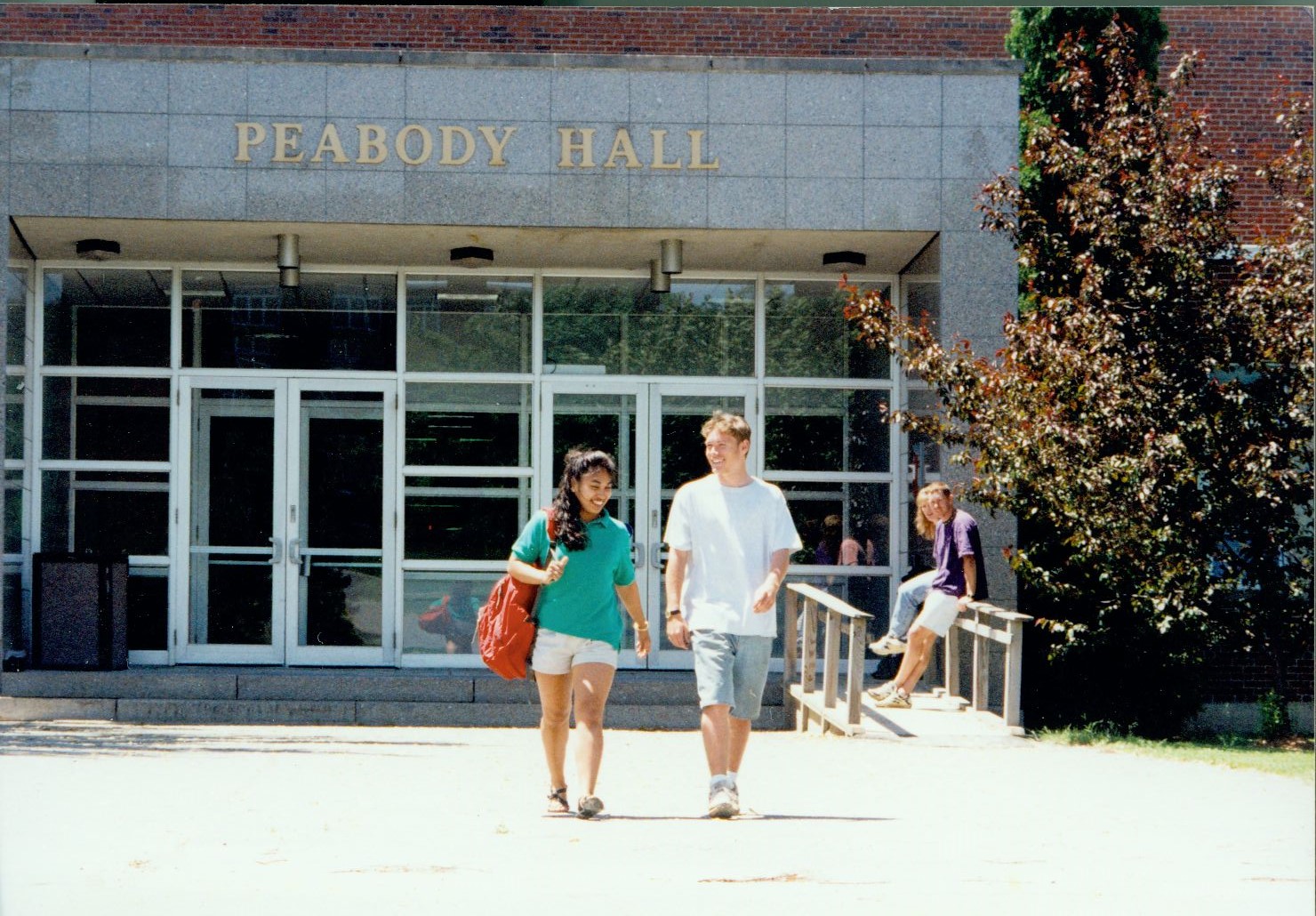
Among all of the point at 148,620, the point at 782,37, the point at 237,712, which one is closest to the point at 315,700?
the point at 237,712

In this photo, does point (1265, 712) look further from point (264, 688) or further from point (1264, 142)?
point (264, 688)

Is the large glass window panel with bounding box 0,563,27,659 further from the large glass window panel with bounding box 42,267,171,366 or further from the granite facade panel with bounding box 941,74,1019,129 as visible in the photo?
the granite facade panel with bounding box 941,74,1019,129

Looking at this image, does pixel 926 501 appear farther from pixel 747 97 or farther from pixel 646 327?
pixel 646 327

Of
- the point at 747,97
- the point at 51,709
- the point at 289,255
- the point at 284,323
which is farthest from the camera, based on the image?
the point at 284,323

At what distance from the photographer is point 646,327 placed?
13.9 m

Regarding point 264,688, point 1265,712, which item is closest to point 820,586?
point 1265,712

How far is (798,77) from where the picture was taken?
1248 centimetres

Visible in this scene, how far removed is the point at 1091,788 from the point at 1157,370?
3.71 m

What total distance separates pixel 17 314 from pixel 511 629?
7.99 metres

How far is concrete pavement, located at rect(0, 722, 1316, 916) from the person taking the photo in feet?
17.8

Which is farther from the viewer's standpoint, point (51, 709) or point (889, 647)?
point (51, 709)

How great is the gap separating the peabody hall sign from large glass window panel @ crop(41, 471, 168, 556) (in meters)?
3.06

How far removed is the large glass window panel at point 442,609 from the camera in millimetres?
13719

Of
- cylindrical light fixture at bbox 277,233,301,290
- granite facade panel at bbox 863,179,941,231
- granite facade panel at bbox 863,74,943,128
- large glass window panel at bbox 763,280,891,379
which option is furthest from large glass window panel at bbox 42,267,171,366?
granite facade panel at bbox 863,74,943,128
